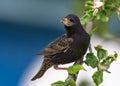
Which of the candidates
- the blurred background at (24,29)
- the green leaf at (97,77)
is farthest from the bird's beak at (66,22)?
the blurred background at (24,29)

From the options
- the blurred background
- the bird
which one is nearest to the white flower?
the bird

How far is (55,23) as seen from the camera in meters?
3.28

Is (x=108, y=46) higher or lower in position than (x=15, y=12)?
lower

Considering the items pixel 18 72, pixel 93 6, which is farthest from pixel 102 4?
pixel 18 72

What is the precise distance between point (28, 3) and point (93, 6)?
2.64 metres

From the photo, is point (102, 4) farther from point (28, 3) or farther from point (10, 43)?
point (28, 3)

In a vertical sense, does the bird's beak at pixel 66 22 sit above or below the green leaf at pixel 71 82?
above

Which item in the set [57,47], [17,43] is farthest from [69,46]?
[17,43]

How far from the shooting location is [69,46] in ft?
2.85

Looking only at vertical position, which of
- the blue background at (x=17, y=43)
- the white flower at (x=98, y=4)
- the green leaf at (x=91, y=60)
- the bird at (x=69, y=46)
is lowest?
the green leaf at (x=91, y=60)

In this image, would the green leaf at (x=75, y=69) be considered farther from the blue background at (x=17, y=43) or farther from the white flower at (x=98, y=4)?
the blue background at (x=17, y=43)

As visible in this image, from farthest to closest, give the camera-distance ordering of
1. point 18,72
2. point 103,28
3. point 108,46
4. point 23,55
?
point 23,55 → point 18,72 → point 108,46 → point 103,28

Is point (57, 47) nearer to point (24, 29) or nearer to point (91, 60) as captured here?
point (91, 60)

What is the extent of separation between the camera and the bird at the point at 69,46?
0.85 metres
